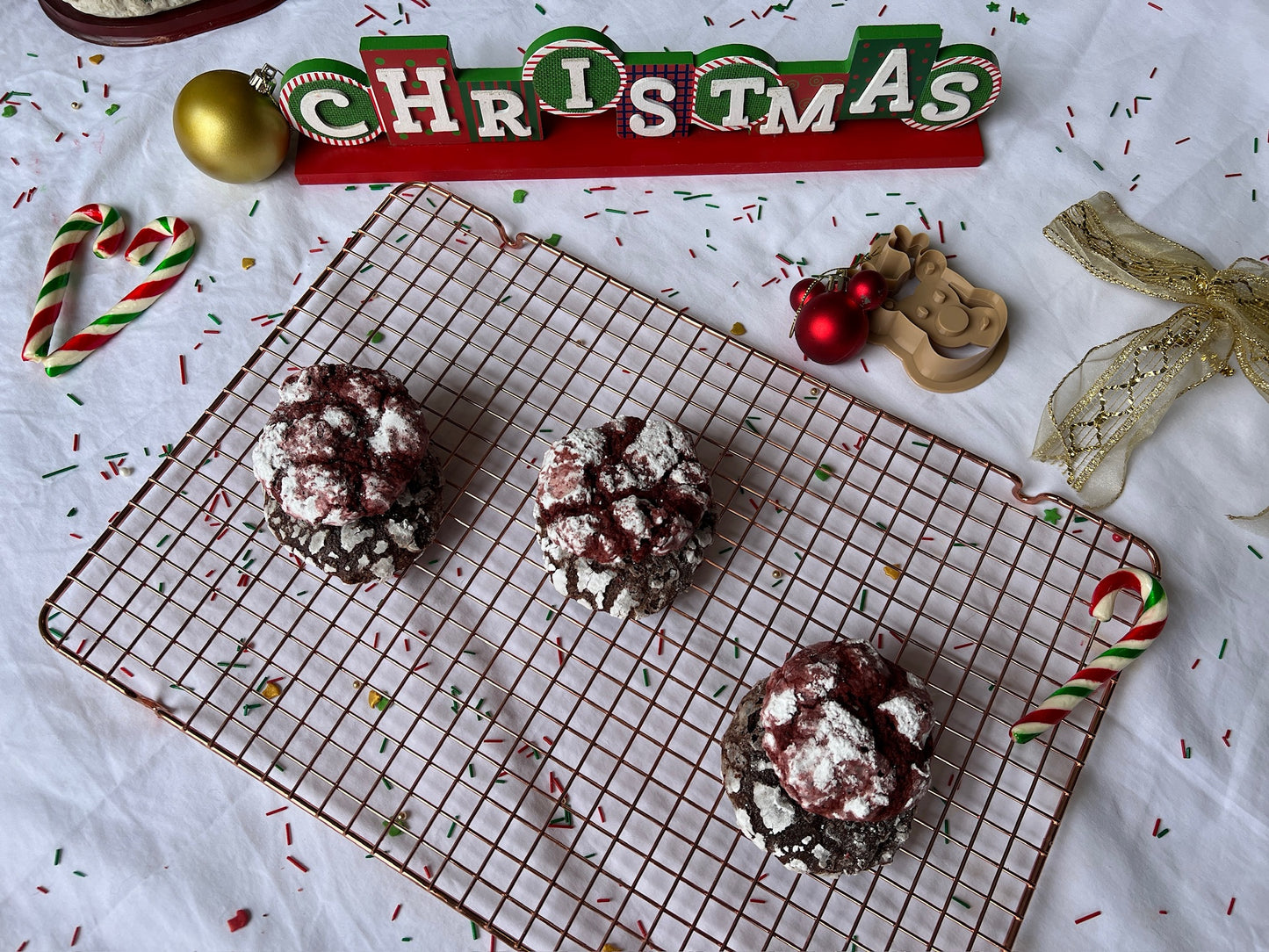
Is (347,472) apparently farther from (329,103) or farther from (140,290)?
(329,103)

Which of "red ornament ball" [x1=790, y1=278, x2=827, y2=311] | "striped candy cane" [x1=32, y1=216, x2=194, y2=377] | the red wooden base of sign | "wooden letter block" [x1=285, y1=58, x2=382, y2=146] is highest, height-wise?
"wooden letter block" [x1=285, y1=58, x2=382, y2=146]

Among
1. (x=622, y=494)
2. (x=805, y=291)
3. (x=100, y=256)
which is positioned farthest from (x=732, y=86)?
(x=100, y=256)

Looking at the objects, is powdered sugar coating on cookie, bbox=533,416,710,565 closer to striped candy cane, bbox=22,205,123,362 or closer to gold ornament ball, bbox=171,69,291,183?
gold ornament ball, bbox=171,69,291,183

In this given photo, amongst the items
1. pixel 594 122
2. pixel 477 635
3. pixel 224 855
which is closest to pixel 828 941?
pixel 477 635

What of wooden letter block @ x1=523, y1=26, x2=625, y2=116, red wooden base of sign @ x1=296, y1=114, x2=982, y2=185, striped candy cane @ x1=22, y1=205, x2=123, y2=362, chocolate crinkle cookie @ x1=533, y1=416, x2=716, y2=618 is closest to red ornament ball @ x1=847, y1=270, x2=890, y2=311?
red wooden base of sign @ x1=296, y1=114, x2=982, y2=185

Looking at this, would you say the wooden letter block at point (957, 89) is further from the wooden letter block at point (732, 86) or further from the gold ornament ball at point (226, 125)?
the gold ornament ball at point (226, 125)

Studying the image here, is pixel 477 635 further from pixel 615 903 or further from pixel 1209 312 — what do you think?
pixel 1209 312
